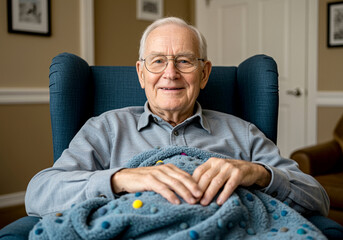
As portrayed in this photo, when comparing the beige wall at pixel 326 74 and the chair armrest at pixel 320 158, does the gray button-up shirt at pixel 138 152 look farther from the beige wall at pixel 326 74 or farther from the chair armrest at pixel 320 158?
the beige wall at pixel 326 74

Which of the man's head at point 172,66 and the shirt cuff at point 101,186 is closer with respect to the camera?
the shirt cuff at point 101,186

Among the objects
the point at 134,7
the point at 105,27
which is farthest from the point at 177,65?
the point at 134,7

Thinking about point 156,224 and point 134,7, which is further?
point 134,7

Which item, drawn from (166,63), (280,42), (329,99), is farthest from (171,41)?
(280,42)

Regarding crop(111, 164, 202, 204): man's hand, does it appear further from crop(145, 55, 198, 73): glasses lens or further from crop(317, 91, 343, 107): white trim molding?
crop(317, 91, 343, 107): white trim molding

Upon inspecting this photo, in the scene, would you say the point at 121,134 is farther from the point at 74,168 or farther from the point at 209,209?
the point at 209,209

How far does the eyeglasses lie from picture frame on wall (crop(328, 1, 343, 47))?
2624mm

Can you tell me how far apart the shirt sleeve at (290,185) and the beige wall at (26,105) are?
2.37 meters

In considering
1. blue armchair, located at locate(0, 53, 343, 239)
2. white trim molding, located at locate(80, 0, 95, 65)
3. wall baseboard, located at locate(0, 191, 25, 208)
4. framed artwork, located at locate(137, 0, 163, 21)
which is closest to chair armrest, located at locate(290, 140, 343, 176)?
blue armchair, located at locate(0, 53, 343, 239)

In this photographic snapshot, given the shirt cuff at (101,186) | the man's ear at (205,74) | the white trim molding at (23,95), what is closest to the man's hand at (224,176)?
the shirt cuff at (101,186)

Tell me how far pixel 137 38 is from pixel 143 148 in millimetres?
2922

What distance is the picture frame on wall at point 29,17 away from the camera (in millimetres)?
3159

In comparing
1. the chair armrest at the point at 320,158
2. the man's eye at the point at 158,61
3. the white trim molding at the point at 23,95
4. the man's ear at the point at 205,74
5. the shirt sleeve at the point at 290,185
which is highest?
the man's eye at the point at 158,61

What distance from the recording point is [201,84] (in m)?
1.64
